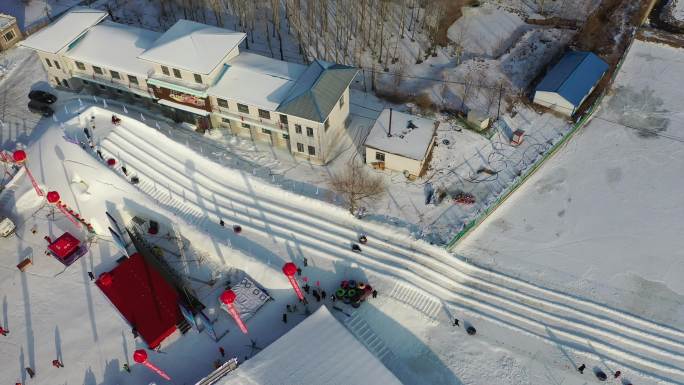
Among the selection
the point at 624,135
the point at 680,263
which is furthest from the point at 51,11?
the point at 680,263

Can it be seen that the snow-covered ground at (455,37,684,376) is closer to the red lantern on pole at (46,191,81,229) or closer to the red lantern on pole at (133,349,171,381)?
the red lantern on pole at (133,349,171,381)

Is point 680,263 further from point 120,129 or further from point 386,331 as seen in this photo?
point 120,129

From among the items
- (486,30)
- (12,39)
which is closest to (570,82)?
(486,30)

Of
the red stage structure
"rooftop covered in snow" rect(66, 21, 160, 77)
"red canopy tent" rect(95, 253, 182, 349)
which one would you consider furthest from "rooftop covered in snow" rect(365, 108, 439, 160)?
the red stage structure

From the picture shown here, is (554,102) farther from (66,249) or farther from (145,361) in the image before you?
(66,249)

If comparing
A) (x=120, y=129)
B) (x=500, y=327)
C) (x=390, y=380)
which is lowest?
(x=500, y=327)

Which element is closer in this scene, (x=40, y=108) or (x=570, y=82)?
(x=40, y=108)
